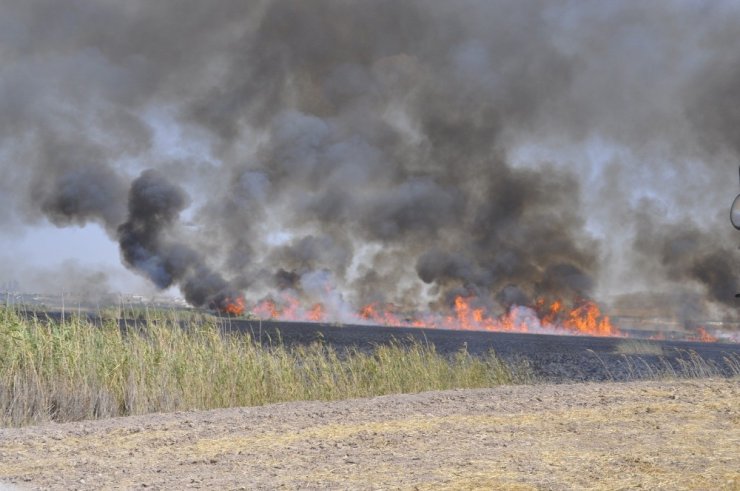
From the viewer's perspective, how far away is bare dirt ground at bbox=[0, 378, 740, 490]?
755 centimetres

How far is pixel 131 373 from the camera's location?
1297 centimetres

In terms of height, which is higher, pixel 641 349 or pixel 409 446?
pixel 641 349

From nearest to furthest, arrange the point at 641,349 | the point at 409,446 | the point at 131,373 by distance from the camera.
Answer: the point at 409,446 < the point at 131,373 < the point at 641,349

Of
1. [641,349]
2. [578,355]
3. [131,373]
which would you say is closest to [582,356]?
[578,355]

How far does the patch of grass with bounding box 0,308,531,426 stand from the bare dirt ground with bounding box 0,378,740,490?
1.59m

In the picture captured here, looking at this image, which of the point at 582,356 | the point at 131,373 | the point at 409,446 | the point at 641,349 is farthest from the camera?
the point at 641,349

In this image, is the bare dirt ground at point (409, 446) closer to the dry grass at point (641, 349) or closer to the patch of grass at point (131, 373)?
the patch of grass at point (131, 373)

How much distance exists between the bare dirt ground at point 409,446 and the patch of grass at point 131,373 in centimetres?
159

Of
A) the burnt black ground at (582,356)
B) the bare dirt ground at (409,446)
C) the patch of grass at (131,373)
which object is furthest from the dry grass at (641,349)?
the bare dirt ground at (409,446)

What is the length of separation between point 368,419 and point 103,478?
3.83m

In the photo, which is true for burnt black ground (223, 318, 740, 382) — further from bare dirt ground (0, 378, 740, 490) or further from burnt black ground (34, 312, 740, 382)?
bare dirt ground (0, 378, 740, 490)

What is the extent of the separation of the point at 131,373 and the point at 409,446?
19.6ft

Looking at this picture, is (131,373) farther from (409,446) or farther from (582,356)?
(582,356)

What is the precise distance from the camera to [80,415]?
1277cm
